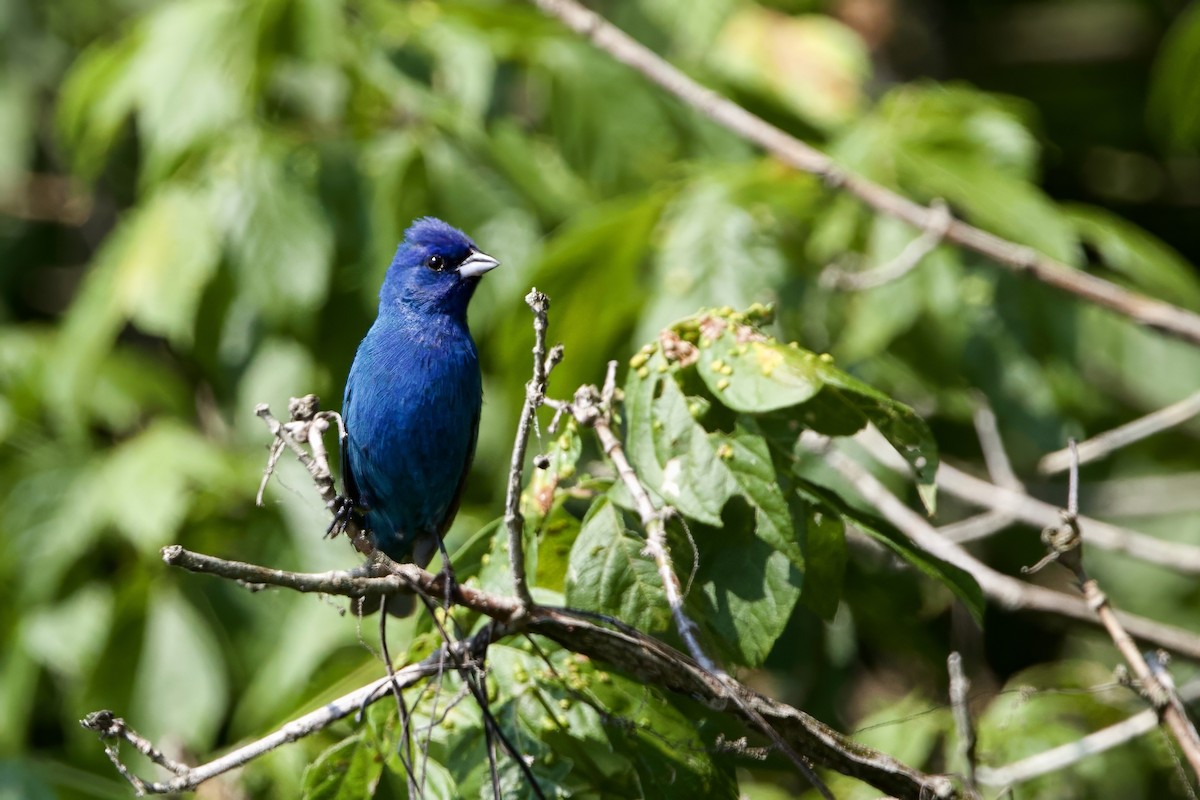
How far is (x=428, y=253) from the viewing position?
445cm

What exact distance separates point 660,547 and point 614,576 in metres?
0.15

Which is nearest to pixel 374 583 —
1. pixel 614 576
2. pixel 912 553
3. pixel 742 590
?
pixel 614 576

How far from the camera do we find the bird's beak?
4.39 metres

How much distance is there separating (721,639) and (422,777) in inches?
28.9

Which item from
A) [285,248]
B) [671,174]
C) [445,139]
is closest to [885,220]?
[671,174]

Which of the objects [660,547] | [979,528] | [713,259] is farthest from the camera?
[979,528]

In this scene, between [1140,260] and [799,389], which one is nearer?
[799,389]

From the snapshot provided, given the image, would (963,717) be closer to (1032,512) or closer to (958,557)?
(958,557)

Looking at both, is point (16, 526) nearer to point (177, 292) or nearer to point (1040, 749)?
point (177, 292)

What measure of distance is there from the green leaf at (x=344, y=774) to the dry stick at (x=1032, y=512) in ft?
6.69

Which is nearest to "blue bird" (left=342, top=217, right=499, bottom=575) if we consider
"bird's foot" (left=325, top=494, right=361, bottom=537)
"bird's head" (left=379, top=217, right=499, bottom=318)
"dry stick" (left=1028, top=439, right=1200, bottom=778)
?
"bird's head" (left=379, top=217, right=499, bottom=318)

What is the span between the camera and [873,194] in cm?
486

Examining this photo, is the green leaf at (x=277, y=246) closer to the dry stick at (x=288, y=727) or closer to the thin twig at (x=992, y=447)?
the dry stick at (x=288, y=727)

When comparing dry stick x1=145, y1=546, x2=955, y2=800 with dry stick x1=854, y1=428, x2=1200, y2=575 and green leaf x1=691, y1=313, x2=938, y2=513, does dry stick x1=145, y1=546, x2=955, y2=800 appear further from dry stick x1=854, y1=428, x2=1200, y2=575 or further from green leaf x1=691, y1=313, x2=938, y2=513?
dry stick x1=854, y1=428, x2=1200, y2=575
